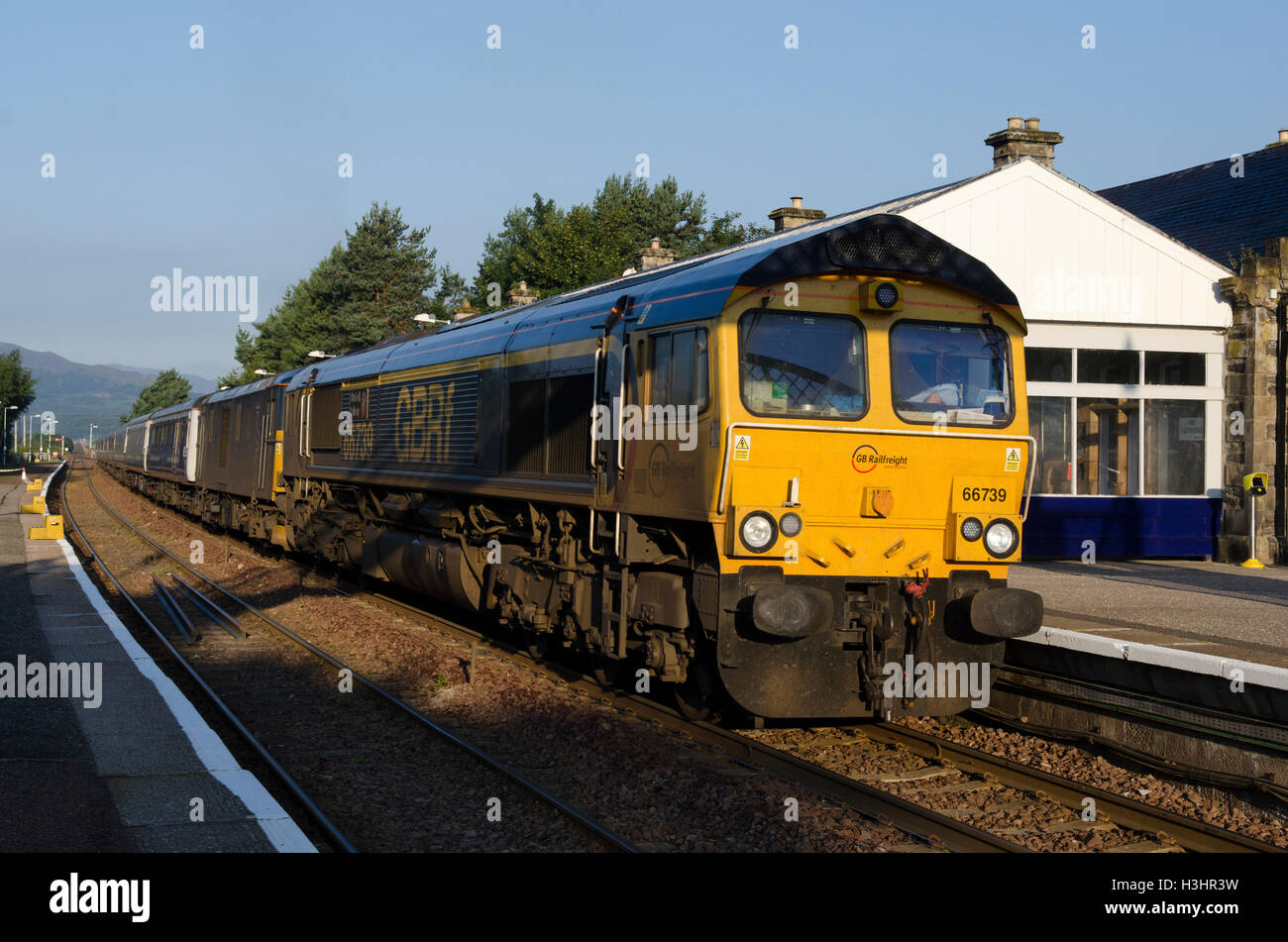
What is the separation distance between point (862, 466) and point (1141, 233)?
44.5 feet

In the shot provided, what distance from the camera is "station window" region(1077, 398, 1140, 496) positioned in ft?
65.4

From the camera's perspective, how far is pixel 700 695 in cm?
959

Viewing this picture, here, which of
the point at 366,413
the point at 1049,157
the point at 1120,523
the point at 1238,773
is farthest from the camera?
the point at 1049,157

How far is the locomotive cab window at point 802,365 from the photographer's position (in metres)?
8.44

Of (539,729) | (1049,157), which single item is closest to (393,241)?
(1049,157)

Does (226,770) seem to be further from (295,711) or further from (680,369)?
(680,369)

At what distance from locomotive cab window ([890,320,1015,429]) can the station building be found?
10.4m

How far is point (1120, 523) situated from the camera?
1981cm

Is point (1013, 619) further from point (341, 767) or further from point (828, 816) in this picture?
point (341, 767)

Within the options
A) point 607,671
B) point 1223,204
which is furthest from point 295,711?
point 1223,204

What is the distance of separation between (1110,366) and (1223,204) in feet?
22.5

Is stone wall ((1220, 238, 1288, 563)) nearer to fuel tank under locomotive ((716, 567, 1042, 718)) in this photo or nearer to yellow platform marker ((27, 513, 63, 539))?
fuel tank under locomotive ((716, 567, 1042, 718))

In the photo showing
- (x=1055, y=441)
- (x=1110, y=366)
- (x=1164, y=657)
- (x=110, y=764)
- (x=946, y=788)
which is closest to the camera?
(x=110, y=764)
